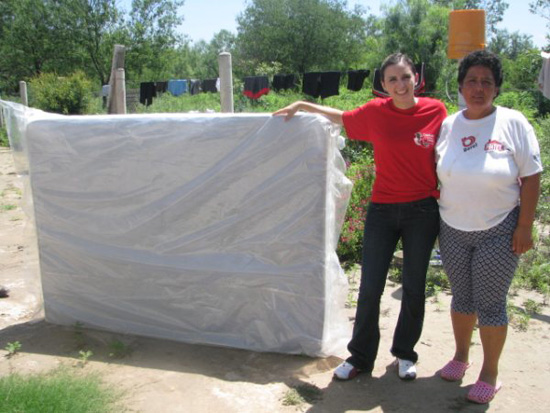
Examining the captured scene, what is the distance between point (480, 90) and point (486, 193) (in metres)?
0.48

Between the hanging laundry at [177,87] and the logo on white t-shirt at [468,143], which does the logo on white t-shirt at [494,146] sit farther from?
the hanging laundry at [177,87]

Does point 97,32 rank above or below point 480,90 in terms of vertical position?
above

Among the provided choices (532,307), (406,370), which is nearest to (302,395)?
(406,370)

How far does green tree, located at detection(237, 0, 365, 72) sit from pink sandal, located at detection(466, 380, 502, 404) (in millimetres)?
34879

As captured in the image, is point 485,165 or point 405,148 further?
point 405,148

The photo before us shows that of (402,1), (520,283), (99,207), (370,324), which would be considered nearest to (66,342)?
(99,207)

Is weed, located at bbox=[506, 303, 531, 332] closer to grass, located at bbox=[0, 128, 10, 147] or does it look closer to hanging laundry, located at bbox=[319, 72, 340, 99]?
hanging laundry, located at bbox=[319, 72, 340, 99]

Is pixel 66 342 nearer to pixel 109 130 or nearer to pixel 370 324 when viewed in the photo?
pixel 109 130

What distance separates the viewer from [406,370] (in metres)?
2.97

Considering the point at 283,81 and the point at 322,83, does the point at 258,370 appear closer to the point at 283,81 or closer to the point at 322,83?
the point at 322,83

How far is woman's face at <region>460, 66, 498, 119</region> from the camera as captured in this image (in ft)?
8.28

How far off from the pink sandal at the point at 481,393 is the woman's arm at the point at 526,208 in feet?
2.46

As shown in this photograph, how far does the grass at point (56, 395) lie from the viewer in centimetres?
262

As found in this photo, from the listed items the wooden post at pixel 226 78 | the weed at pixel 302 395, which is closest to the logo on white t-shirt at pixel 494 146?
the weed at pixel 302 395
